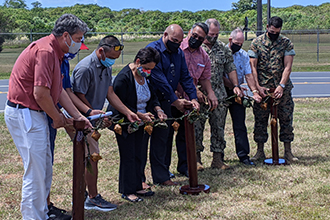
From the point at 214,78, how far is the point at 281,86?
1.00m

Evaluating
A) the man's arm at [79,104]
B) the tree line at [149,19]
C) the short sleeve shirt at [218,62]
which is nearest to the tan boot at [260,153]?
the short sleeve shirt at [218,62]

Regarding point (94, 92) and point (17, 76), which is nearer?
point (17, 76)

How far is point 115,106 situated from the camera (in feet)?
16.8

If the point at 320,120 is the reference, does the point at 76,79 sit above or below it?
above

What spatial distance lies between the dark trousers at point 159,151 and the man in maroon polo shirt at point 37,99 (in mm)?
1706

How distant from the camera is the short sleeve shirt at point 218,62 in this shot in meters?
6.53

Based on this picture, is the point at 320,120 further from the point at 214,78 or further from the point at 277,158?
the point at 214,78

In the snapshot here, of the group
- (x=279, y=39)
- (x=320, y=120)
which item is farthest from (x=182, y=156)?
(x=320, y=120)

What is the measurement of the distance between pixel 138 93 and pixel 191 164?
1.02 meters

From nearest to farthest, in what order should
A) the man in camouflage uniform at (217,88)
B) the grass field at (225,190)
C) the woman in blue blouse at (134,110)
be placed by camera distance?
the grass field at (225,190)
the woman in blue blouse at (134,110)
the man in camouflage uniform at (217,88)

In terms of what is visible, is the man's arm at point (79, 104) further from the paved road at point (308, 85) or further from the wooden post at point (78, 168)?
the paved road at point (308, 85)

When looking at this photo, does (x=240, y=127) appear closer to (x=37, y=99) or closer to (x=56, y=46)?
(x=56, y=46)

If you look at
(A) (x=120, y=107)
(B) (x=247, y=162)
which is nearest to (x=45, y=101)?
(A) (x=120, y=107)

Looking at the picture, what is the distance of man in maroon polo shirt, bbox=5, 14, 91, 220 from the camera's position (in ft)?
12.8
